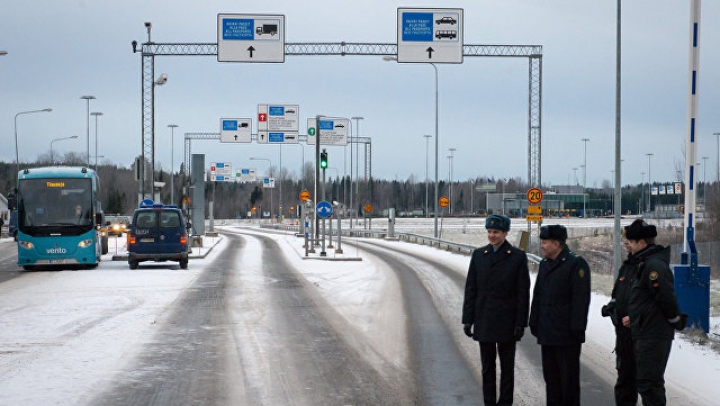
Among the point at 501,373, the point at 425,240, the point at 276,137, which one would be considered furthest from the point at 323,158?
the point at 501,373

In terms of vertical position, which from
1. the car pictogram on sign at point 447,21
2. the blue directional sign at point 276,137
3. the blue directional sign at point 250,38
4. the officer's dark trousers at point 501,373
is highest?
the car pictogram on sign at point 447,21

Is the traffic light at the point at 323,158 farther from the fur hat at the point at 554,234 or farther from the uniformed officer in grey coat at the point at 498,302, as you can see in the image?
the fur hat at the point at 554,234

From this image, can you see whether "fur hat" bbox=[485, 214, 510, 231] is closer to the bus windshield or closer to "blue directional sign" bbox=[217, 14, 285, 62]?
"blue directional sign" bbox=[217, 14, 285, 62]

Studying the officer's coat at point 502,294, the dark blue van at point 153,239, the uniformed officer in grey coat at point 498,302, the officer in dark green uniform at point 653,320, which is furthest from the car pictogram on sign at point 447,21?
the officer in dark green uniform at point 653,320

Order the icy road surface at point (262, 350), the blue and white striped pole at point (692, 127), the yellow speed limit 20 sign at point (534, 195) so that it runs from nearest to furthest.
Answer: the icy road surface at point (262, 350), the blue and white striped pole at point (692, 127), the yellow speed limit 20 sign at point (534, 195)

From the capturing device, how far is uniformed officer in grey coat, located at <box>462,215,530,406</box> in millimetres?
7625

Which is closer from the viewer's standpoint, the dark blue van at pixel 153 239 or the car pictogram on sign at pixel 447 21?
the car pictogram on sign at pixel 447 21

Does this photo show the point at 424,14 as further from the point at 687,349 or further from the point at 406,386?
the point at 406,386

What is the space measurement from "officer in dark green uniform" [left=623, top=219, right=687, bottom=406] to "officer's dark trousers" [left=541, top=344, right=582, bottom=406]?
52 centimetres

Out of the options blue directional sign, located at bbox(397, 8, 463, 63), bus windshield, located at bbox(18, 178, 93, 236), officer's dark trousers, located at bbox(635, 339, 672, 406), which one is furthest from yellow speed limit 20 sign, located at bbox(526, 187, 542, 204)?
officer's dark trousers, located at bbox(635, 339, 672, 406)

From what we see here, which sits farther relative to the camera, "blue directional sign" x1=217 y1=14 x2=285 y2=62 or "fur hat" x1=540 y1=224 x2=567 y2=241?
"blue directional sign" x1=217 y1=14 x2=285 y2=62

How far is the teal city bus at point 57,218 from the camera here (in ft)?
89.3

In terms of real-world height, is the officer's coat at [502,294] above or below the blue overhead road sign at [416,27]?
below

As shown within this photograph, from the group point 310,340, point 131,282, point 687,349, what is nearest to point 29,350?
point 310,340
